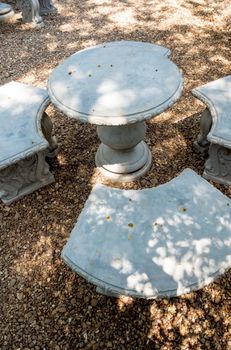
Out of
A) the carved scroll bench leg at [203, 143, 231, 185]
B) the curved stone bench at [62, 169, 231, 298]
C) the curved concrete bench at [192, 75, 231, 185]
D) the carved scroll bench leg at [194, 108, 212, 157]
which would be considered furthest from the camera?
the carved scroll bench leg at [194, 108, 212, 157]

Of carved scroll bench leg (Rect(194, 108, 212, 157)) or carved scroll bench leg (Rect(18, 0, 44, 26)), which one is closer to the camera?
carved scroll bench leg (Rect(194, 108, 212, 157))

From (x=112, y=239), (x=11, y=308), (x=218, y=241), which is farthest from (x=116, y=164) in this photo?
(x=11, y=308)

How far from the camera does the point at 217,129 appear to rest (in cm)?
343

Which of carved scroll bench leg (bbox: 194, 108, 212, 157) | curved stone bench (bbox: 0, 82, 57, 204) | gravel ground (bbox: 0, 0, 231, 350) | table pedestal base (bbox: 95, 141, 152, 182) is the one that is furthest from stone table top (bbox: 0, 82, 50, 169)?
carved scroll bench leg (bbox: 194, 108, 212, 157)

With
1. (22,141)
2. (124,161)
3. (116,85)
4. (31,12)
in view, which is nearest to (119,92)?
(116,85)

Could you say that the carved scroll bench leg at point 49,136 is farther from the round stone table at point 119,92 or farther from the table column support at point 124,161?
the round stone table at point 119,92

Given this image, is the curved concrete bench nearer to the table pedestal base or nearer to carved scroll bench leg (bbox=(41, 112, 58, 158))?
the table pedestal base

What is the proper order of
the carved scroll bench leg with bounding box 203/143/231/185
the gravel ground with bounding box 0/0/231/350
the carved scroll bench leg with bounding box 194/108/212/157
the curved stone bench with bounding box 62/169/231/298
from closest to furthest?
the curved stone bench with bounding box 62/169/231/298 < the gravel ground with bounding box 0/0/231/350 < the carved scroll bench leg with bounding box 203/143/231/185 < the carved scroll bench leg with bounding box 194/108/212/157

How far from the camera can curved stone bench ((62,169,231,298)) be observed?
7.97 ft

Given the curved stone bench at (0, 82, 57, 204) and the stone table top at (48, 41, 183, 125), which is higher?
the stone table top at (48, 41, 183, 125)

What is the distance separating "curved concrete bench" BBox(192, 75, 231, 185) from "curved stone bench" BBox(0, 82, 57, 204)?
199cm

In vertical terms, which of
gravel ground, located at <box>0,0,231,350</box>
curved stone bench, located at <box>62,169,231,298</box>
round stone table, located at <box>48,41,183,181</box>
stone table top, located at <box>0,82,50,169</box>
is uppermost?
round stone table, located at <box>48,41,183,181</box>

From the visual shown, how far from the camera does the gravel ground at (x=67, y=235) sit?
2.84 metres

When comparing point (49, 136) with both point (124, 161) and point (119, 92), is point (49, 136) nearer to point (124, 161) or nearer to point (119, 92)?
point (124, 161)
